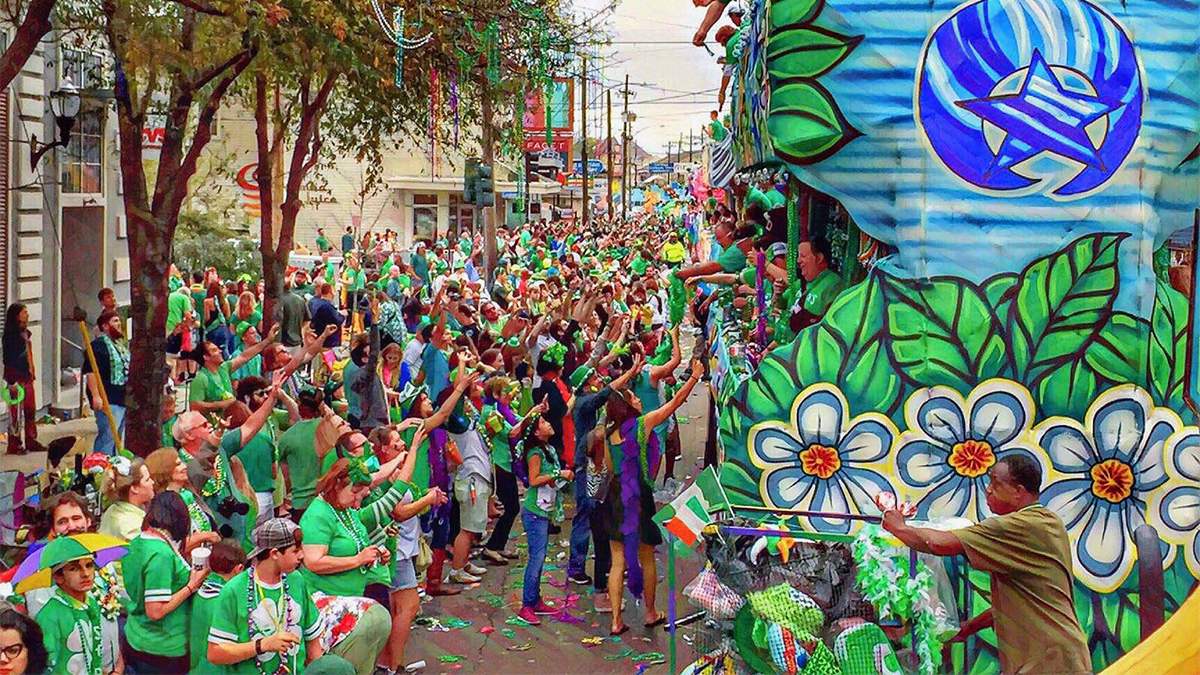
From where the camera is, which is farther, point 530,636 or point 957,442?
point 530,636

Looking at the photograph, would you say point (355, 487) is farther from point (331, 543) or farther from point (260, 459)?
point (260, 459)

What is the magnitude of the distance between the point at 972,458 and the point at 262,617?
3446mm

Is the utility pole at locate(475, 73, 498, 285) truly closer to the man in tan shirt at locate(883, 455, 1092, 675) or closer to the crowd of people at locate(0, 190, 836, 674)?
the crowd of people at locate(0, 190, 836, 674)

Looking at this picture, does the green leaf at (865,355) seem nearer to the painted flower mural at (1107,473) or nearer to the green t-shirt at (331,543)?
the painted flower mural at (1107,473)

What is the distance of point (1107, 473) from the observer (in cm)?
712

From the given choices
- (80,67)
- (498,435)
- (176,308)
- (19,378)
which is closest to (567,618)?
(498,435)

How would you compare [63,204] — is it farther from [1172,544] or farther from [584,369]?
[1172,544]

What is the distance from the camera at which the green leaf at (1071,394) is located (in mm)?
7121

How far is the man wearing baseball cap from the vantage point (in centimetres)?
650

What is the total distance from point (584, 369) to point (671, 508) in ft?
18.1

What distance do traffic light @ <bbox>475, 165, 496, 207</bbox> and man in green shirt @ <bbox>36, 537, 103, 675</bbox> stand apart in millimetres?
19720

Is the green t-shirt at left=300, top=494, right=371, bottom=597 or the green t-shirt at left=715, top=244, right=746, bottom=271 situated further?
the green t-shirt at left=715, top=244, right=746, bottom=271

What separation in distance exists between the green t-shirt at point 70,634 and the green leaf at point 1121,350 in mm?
4756

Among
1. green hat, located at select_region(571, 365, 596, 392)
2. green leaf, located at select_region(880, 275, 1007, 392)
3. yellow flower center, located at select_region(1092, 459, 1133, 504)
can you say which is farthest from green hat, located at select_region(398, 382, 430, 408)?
yellow flower center, located at select_region(1092, 459, 1133, 504)
